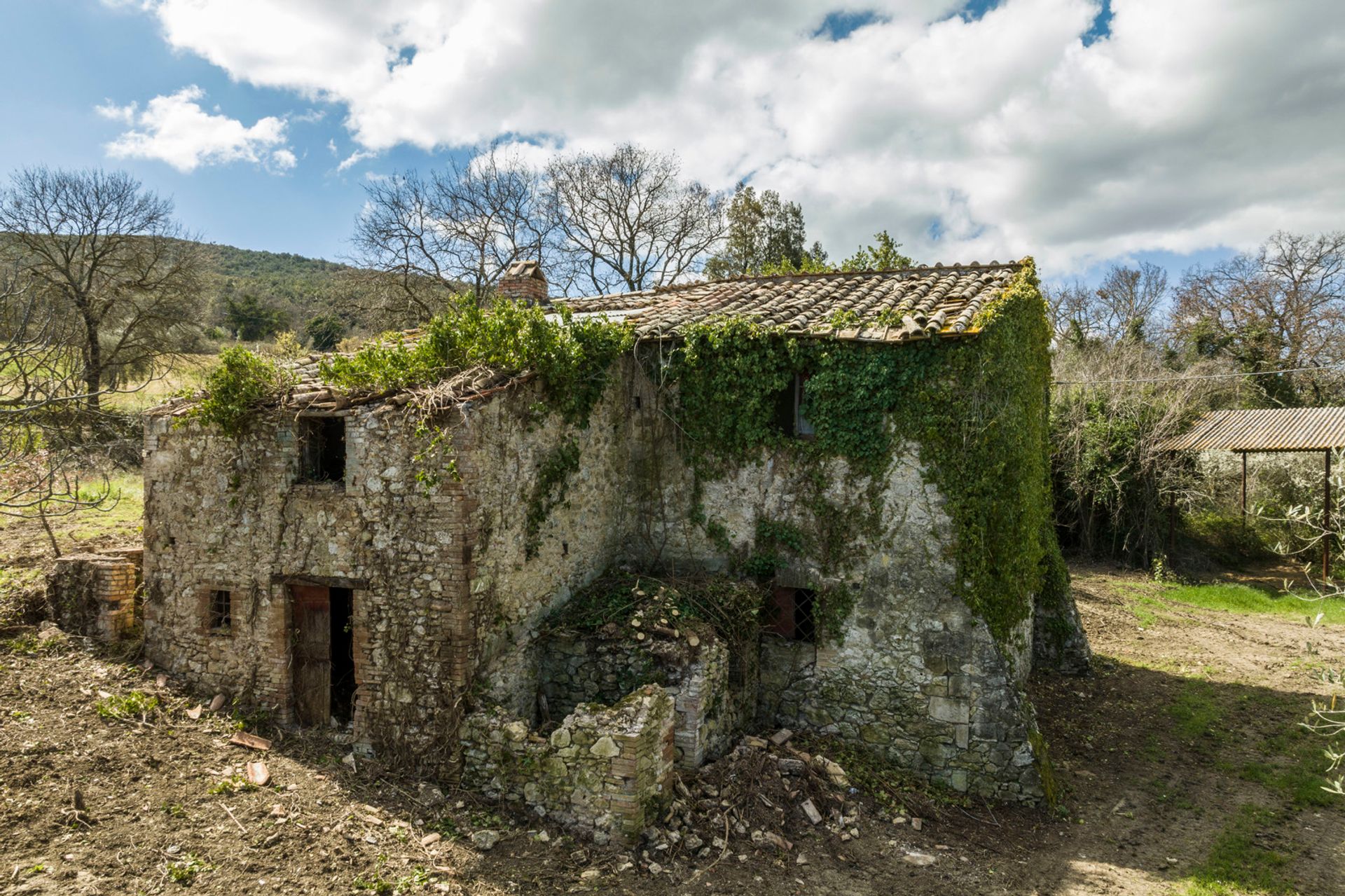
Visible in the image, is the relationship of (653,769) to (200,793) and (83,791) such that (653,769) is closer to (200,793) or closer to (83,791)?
(200,793)

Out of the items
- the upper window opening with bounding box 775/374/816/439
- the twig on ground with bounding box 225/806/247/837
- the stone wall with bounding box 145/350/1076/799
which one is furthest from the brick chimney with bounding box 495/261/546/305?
A: the twig on ground with bounding box 225/806/247/837

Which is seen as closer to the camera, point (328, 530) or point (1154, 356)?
point (328, 530)

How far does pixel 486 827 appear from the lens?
744 centimetres

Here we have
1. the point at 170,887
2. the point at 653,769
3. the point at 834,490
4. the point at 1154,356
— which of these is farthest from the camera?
the point at 1154,356

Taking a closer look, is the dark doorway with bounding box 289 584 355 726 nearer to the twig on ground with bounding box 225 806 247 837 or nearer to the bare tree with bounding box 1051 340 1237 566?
the twig on ground with bounding box 225 806 247 837

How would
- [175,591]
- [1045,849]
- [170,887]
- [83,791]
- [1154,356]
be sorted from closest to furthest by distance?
1. [170,887]
2. [83,791]
3. [1045,849]
4. [175,591]
5. [1154,356]

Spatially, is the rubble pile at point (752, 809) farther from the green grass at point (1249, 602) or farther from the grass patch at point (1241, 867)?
the green grass at point (1249, 602)

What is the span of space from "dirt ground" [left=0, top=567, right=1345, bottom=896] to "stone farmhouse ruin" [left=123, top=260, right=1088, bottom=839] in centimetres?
50

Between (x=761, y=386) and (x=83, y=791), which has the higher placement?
(x=761, y=386)

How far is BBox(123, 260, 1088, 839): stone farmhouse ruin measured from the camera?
26.2 feet

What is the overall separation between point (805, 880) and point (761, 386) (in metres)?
5.67

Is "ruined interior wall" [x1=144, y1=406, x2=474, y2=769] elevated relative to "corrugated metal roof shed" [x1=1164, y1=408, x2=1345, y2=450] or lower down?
lower down

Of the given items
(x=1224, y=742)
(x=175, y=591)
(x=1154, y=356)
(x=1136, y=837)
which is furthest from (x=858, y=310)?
(x=1154, y=356)

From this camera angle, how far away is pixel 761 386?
33.3ft
